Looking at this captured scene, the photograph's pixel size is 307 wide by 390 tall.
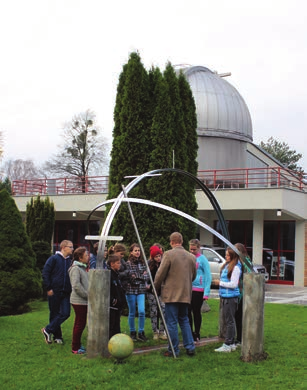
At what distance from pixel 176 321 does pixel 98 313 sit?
1146 mm

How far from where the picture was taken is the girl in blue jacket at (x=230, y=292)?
9.24 m

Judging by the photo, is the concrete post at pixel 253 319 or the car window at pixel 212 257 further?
the car window at pixel 212 257

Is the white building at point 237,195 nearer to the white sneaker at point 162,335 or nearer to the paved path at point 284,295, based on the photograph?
the paved path at point 284,295

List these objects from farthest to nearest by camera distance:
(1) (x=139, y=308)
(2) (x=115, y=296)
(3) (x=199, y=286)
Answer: (1) (x=139, y=308), (3) (x=199, y=286), (2) (x=115, y=296)

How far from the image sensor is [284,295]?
21609 millimetres

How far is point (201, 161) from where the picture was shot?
31734 millimetres

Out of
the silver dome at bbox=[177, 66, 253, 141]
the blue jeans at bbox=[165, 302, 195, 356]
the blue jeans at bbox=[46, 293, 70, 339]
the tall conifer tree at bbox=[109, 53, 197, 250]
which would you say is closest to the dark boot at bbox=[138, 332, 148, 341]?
the blue jeans at bbox=[46, 293, 70, 339]

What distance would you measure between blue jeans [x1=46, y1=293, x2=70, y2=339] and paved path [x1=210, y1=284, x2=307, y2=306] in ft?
34.5

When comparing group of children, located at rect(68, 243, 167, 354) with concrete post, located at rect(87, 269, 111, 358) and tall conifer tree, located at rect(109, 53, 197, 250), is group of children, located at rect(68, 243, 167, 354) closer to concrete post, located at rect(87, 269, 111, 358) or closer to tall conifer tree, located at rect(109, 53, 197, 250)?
concrete post, located at rect(87, 269, 111, 358)

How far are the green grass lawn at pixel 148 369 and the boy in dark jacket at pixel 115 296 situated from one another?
74 centimetres

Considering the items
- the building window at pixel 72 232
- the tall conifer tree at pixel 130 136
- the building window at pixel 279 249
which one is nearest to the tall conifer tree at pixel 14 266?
the tall conifer tree at pixel 130 136

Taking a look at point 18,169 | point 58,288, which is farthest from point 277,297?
point 18,169

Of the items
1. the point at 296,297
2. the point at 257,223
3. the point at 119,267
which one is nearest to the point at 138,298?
the point at 119,267

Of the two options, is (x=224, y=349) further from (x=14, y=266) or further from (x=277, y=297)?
(x=277, y=297)
